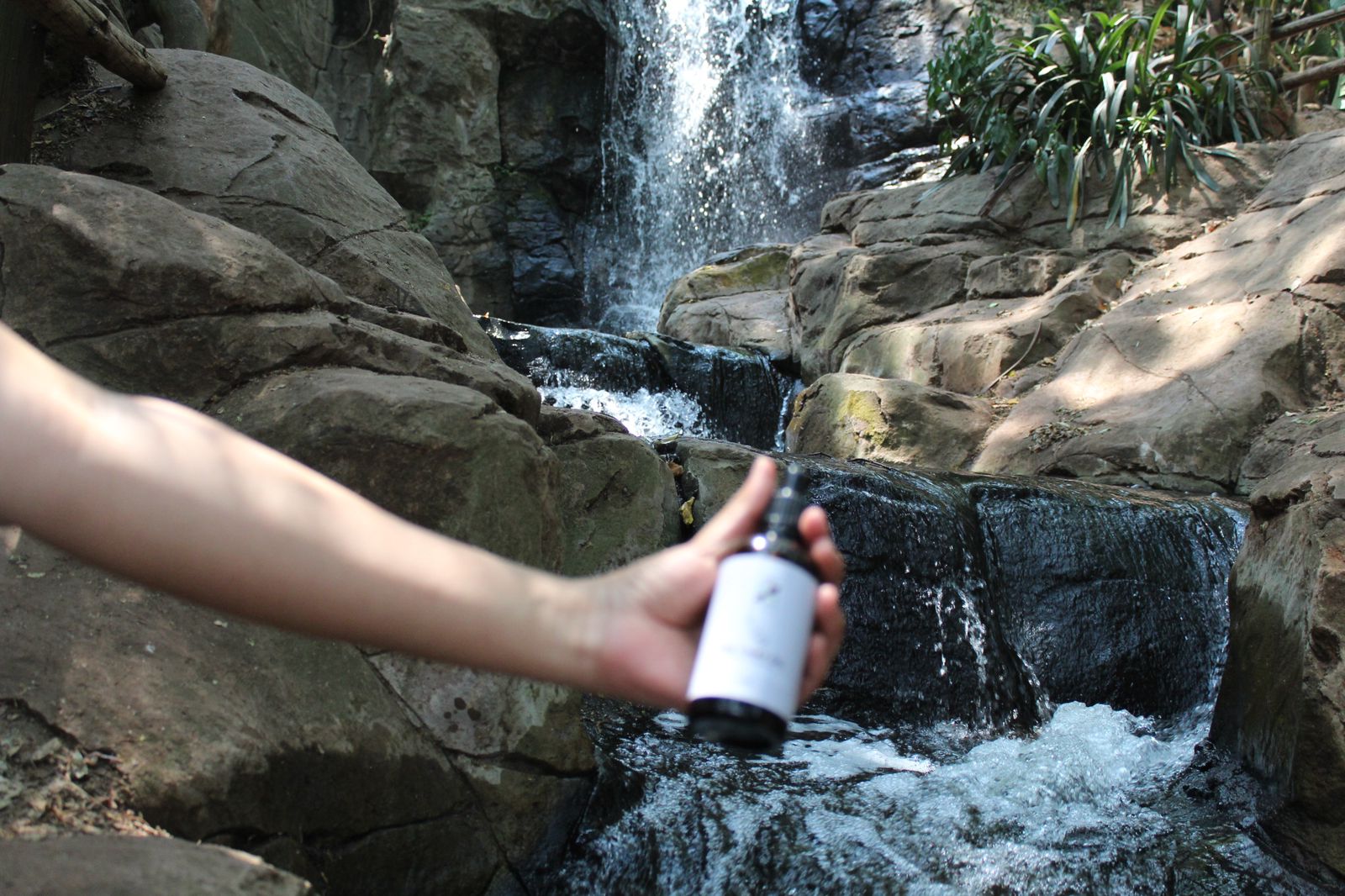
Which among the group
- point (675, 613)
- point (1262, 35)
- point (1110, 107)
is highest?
point (1262, 35)

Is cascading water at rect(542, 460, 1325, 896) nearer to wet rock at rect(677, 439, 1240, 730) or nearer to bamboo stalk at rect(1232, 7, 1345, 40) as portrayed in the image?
wet rock at rect(677, 439, 1240, 730)

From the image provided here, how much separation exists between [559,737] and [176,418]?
1990 millimetres

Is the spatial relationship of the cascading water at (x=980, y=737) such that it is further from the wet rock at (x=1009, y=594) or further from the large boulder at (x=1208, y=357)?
the large boulder at (x=1208, y=357)

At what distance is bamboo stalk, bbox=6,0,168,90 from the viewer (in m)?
3.85

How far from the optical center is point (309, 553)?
930 mm

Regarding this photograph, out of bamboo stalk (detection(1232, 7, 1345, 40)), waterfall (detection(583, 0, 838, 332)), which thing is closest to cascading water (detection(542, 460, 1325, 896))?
bamboo stalk (detection(1232, 7, 1345, 40))

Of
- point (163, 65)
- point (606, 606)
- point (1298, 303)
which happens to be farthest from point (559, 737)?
point (1298, 303)

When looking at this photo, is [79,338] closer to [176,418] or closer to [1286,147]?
[176,418]

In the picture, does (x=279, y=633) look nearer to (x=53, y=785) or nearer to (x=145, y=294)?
(x=53, y=785)

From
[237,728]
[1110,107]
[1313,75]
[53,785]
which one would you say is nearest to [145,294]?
[237,728]

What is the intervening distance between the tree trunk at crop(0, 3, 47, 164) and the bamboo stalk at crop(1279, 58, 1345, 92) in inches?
359

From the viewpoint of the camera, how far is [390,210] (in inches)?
209

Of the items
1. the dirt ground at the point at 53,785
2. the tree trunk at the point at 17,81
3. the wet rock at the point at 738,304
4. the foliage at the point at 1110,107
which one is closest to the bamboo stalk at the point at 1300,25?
the foliage at the point at 1110,107

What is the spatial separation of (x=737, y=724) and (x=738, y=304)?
9.73m
